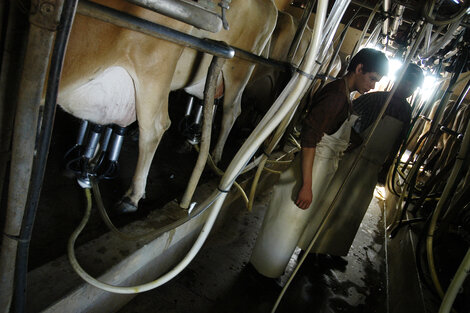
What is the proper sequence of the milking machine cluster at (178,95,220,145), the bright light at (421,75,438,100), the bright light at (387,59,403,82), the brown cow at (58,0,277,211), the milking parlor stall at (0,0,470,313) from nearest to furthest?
the milking parlor stall at (0,0,470,313) < the brown cow at (58,0,277,211) < the milking machine cluster at (178,95,220,145) < the bright light at (387,59,403,82) < the bright light at (421,75,438,100)

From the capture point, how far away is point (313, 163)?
2.02 m

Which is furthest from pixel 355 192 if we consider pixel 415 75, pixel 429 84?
pixel 429 84

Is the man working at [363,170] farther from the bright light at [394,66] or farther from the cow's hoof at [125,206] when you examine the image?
the cow's hoof at [125,206]

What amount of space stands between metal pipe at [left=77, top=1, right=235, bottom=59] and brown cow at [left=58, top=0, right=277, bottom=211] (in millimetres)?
511

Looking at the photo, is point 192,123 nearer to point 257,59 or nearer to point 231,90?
point 231,90

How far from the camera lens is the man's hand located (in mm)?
1899

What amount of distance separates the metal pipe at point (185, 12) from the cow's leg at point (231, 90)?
197 centimetres

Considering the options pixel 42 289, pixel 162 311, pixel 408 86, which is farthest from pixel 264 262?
pixel 408 86

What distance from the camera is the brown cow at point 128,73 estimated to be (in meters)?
1.51

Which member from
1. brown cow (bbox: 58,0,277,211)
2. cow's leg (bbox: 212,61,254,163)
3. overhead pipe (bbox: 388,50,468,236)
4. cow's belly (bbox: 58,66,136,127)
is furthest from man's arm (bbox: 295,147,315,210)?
overhead pipe (bbox: 388,50,468,236)

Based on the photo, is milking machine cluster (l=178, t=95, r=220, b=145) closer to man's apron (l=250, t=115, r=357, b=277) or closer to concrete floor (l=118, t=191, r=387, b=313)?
concrete floor (l=118, t=191, r=387, b=313)

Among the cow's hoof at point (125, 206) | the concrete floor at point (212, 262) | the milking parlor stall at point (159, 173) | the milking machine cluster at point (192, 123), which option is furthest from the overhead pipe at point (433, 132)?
the cow's hoof at point (125, 206)

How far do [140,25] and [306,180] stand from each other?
4.36 feet

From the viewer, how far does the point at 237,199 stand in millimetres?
2980
